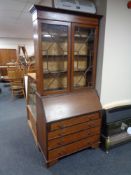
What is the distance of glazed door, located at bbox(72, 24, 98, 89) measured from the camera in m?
2.08

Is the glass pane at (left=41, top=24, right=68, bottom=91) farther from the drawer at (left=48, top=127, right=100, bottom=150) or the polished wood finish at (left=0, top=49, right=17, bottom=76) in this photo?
the polished wood finish at (left=0, top=49, right=17, bottom=76)

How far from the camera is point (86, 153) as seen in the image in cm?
218

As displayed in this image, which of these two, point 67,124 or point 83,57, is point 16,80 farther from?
point 67,124

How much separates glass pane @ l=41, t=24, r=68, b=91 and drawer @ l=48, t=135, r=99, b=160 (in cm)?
82

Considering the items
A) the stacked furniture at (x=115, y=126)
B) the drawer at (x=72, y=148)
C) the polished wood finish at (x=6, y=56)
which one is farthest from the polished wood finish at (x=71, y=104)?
the polished wood finish at (x=6, y=56)

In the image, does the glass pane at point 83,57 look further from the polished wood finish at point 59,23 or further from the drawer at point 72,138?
the drawer at point 72,138

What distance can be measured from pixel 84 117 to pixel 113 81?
755 mm

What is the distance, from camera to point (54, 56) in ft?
6.76

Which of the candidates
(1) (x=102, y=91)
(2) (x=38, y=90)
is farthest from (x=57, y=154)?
(1) (x=102, y=91)

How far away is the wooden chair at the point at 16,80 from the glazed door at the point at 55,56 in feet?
9.27

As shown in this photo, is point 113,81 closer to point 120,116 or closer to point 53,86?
point 120,116

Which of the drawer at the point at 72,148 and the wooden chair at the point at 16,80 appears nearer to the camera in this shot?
the drawer at the point at 72,148

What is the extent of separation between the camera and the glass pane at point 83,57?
212 centimetres

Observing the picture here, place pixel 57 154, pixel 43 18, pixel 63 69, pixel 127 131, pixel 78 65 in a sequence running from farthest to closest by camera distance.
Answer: pixel 127 131, pixel 78 65, pixel 63 69, pixel 57 154, pixel 43 18
